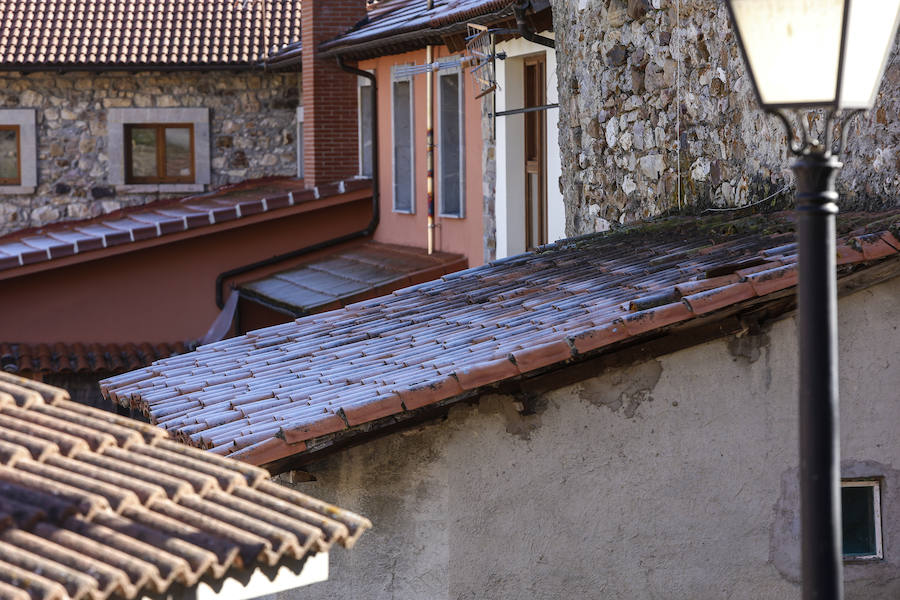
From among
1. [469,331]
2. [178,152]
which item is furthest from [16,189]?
[469,331]

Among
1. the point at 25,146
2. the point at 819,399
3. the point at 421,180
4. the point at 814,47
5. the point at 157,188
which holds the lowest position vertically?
the point at 819,399

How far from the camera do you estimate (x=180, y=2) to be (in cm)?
2103

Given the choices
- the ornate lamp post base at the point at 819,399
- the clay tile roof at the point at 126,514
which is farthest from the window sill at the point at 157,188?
the ornate lamp post base at the point at 819,399

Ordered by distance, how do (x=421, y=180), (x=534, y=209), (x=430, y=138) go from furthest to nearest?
(x=421, y=180), (x=430, y=138), (x=534, y=209)

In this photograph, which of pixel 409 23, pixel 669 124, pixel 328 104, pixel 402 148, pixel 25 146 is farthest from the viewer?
pixel 25 146

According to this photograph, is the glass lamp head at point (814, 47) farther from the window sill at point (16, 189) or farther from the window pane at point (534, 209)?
the window sill at point (16, 189)

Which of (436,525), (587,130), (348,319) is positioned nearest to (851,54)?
(436,525)

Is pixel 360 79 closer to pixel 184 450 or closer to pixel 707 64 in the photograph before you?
pixel 707 64

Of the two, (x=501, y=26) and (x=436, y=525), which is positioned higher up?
(x=501, y=26)

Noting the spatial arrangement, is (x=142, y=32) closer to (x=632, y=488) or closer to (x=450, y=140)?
(x=450, y=140)

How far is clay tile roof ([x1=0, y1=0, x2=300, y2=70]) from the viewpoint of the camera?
19594 millimetres

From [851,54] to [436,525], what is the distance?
3085mm

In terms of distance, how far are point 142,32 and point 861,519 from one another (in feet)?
55.4

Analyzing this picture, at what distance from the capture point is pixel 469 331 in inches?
244
